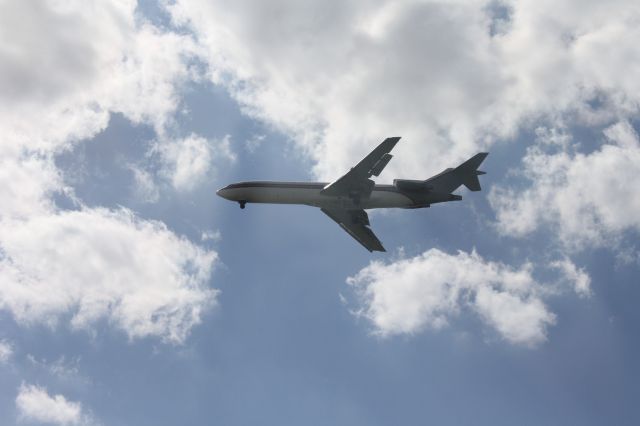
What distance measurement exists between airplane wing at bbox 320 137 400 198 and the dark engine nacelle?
371 cm

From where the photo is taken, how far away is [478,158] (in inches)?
2756

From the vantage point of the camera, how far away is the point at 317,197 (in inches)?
2847

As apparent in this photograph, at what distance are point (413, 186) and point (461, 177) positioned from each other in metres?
5.59

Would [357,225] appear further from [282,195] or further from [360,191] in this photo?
[282,195]

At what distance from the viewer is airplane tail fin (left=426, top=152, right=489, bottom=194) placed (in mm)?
70312

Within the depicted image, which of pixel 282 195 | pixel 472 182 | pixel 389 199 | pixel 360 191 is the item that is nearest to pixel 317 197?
pixel 282 195

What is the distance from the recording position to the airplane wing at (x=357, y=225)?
246 ft

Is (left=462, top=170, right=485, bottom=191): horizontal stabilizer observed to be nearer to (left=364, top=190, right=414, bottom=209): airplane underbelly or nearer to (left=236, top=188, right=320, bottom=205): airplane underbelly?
(left=364, top=190, right=414, bottom=209): airplane underbelly

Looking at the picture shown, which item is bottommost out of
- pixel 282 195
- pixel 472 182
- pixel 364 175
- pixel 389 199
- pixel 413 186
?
pixel 364 175

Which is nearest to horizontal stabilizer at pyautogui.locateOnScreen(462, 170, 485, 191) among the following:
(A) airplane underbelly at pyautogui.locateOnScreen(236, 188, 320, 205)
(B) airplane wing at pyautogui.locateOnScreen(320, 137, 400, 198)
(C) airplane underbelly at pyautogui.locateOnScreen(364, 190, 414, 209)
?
(C) airplane underbelly at pyautogui.locateOnScreen(364, 190, 414, 209)

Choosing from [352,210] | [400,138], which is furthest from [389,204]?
[400,138]

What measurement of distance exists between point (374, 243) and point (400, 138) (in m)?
18.6

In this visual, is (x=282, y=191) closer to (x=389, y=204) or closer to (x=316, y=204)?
(x=316, y=204)

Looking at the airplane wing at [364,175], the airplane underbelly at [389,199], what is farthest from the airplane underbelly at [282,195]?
the airplane underbelly at [389,199]
